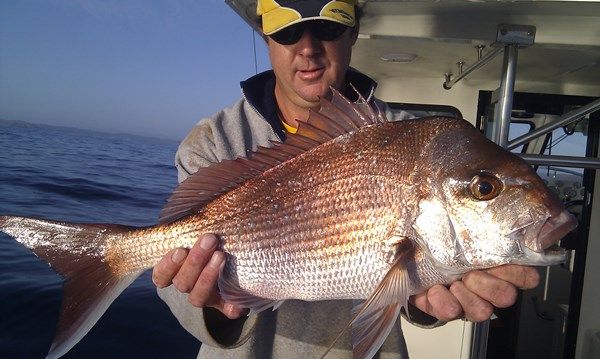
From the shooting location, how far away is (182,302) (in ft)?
6.44

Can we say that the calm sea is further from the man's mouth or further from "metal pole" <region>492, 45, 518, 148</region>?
"metal pole" <region>492, 45, 518, 148</region>

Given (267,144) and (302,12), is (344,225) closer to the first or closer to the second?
(267,144)

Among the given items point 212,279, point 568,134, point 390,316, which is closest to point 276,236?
point 212,279

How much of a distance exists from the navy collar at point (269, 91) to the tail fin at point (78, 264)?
0.97 meters

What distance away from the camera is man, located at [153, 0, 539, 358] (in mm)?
1666

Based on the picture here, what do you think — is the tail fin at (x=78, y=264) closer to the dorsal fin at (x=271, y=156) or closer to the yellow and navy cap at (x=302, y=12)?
the dorsal fin at (x=271, y=156)

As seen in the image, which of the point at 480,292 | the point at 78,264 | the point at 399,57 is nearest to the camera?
the point at 480,292

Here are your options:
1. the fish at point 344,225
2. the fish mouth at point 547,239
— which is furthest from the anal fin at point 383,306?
the fish mouth at point 547,239

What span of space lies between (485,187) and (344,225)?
521 mm

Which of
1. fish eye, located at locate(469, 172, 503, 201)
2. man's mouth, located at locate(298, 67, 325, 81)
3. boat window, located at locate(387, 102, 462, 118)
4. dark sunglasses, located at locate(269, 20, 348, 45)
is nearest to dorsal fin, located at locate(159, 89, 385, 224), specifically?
fish eye, located at locate(469, 172, 503, 201)

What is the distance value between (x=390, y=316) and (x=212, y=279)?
71cm

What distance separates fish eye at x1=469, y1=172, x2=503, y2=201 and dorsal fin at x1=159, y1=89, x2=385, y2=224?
453 millimetres

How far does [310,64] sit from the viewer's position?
221 centimetres

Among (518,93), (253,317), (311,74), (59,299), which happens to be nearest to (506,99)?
(311,74)
